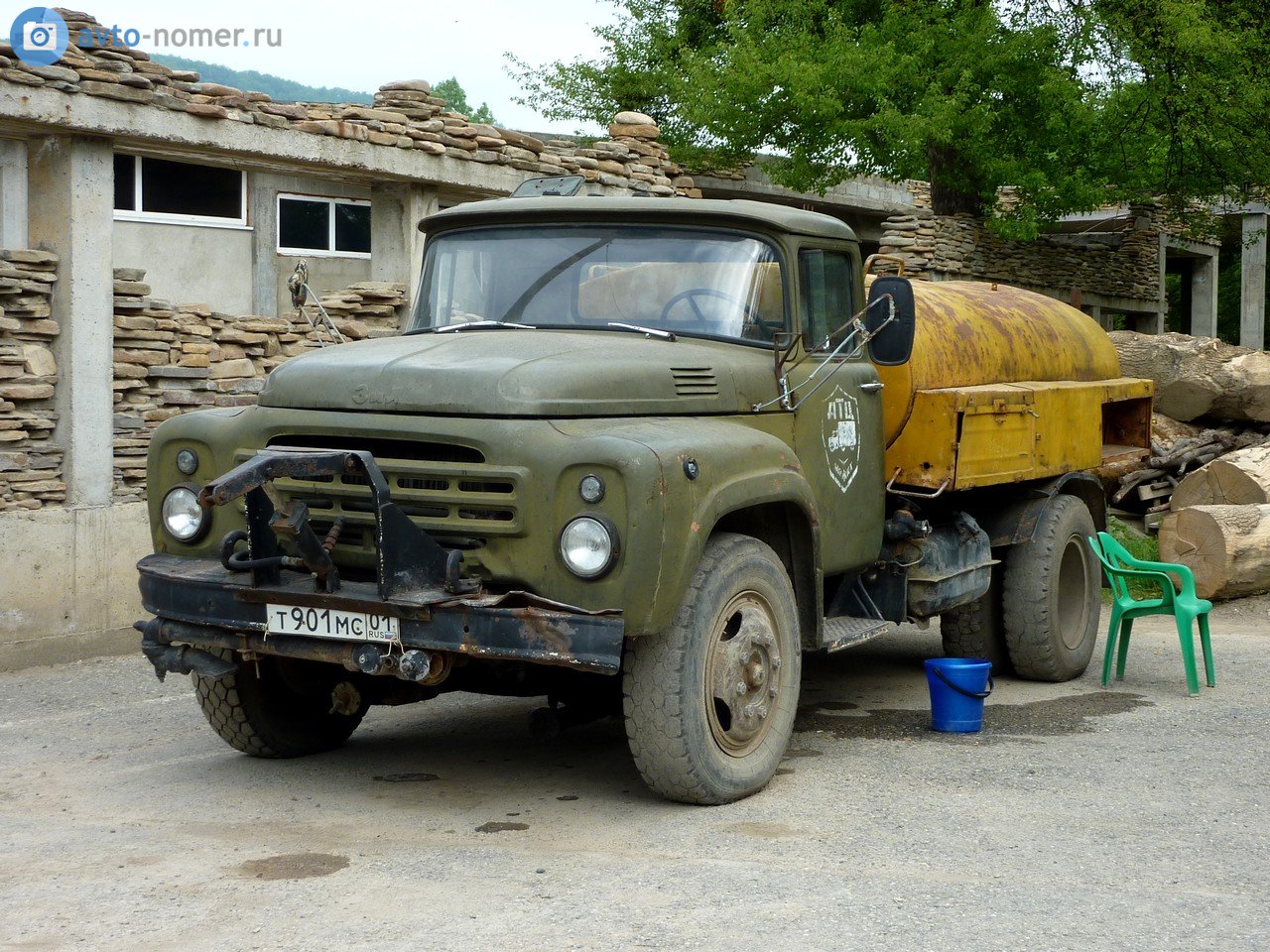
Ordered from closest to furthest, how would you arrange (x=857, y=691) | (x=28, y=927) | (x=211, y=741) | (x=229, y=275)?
(x=28, y=927) < (x=211, y=741) < (x=857, y=691) < (x=229, y=275)

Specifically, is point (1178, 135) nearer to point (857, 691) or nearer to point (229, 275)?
point (229, 275)

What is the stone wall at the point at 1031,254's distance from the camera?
2119cm

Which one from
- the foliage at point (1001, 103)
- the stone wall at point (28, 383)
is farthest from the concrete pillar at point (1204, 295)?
the stone wall at point (28, 383)

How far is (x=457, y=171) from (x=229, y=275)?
586 centimetres

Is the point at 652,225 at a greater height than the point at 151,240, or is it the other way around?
the point at 151,240

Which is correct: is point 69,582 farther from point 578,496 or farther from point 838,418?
point 578,496

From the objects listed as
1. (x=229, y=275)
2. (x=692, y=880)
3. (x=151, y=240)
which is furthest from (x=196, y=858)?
(x=229, y=275)

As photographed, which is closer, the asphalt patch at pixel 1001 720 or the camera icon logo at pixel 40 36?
the asphalt patch at pixel 1001 720

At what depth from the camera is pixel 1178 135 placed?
20.7 meters

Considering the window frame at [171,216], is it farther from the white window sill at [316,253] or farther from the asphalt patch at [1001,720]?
the asphalt patch at [1001,720]

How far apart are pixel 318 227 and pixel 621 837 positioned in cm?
1328

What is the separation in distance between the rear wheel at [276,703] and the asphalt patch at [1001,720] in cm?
201

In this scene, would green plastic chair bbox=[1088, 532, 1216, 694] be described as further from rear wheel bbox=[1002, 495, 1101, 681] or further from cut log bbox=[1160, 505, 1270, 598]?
cut log bbox=[1160, 505, 1270, 598]

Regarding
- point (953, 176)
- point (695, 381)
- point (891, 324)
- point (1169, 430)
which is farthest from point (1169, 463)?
point (953, 176)
